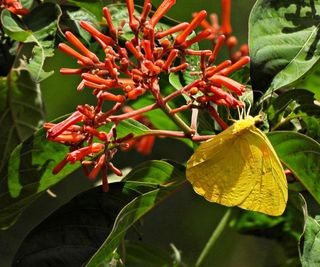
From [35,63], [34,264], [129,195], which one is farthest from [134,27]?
[34,264]

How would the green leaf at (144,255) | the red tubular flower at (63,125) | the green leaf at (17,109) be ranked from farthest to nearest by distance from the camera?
1. the green leaf at (144,255)
2. the green leaf at (17,109)
3. the red tubular flower at (63,125)

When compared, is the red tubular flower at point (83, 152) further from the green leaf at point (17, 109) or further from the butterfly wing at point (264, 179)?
the green leaf at point (17, 109)

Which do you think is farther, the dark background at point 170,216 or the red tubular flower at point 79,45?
the dark background at point 170,216

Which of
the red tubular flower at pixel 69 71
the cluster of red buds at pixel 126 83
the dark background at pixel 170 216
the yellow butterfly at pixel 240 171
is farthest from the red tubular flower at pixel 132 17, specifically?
the dark background at pixel 170 216

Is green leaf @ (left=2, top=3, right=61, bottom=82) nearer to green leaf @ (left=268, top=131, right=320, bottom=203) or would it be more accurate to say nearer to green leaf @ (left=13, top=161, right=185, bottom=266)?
green leaf @ (left=13, top=161, right=185, bottom=266)

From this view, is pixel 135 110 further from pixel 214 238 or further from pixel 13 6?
pixel 214 238
